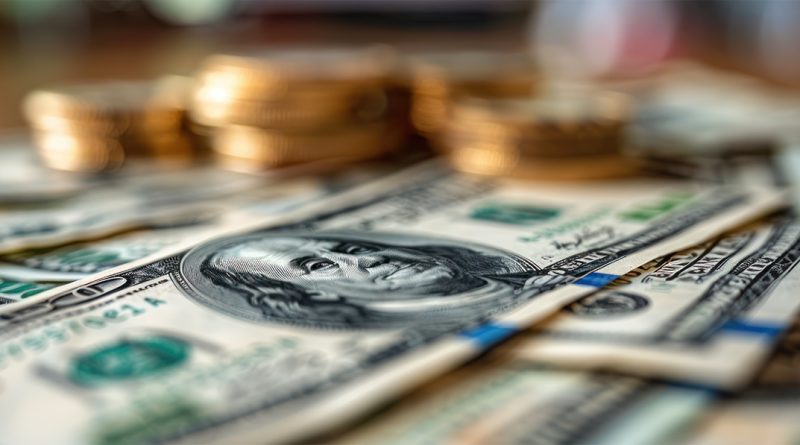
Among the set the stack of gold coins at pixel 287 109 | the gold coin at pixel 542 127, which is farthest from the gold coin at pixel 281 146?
the gold coin at pixel 542 127

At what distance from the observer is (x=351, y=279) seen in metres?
0.45

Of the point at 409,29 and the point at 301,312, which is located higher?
the point at 409,29

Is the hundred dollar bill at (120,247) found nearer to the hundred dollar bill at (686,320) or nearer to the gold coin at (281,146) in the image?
the gold coin at (281,146)

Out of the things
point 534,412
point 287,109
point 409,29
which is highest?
point 409,29

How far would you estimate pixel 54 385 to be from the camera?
325 mm

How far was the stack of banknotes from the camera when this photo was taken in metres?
0.30

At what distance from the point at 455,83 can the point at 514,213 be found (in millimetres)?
270

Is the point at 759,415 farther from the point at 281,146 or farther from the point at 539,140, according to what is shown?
the point at 281,146

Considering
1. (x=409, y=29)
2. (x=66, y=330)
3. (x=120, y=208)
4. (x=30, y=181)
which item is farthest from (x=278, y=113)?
(x=409, y=29)

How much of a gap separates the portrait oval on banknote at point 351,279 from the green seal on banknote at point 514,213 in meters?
0.09

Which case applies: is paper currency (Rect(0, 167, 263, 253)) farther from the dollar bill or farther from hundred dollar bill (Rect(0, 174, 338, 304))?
the dollar bill

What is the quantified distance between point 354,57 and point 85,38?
2.89m

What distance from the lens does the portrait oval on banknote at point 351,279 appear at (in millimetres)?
398

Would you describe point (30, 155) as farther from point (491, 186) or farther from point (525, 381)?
point (525, 381)
